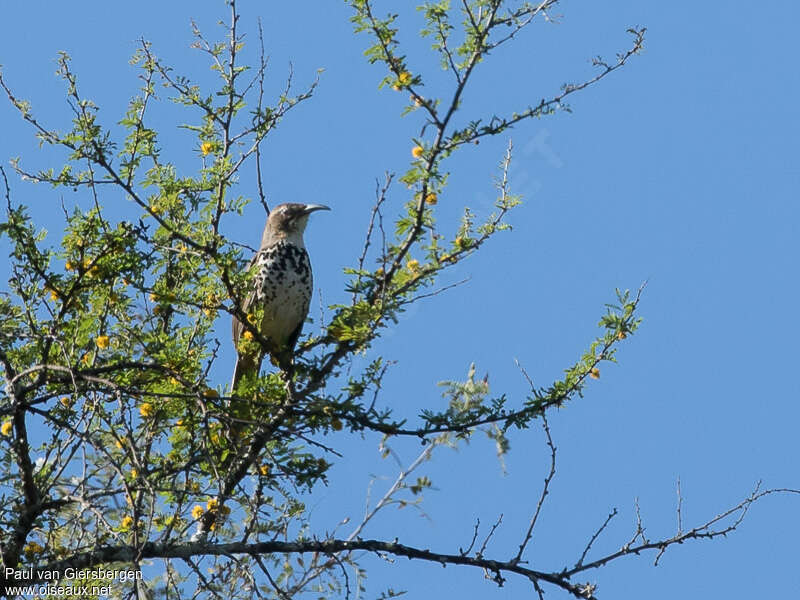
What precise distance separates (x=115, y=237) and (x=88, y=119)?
23.5 inches

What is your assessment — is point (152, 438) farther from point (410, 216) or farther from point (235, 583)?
point (410, 216)

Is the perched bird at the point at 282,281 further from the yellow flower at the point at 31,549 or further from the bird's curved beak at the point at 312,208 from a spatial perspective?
the yellow flower at the point at 31,549

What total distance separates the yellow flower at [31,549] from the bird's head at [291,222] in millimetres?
2371

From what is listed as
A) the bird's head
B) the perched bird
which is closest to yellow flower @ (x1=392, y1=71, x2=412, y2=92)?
the perched bird

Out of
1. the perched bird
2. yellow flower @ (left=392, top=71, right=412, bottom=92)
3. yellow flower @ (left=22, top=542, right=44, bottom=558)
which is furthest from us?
the perched bird

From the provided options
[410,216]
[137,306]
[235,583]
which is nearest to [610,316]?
[410,216]

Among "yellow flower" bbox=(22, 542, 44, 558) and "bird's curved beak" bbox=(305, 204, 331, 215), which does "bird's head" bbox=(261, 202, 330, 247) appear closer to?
"bird's curved beak" bbox=(305, 204, 331, 215)

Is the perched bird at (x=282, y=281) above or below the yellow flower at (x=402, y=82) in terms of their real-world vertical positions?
above

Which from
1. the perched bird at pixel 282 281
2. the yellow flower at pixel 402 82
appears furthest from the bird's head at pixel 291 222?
the yellow flower at pixel 402 82

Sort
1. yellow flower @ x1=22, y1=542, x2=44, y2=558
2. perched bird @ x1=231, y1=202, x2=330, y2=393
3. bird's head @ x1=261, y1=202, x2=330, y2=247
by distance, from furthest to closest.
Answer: bird's head @ x1=261, y1=202, x2=330, y2=247 → perched bird @ x1=231, y1=202, x2=330, y2=393 → yellow flower @ x1=22, y1=542, x2=44, y2=558

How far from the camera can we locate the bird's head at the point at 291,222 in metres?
6.81

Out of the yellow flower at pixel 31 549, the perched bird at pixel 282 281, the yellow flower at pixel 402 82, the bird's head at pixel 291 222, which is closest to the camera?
the yellow flower at pixel 402 82

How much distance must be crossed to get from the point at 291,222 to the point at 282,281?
44 cm

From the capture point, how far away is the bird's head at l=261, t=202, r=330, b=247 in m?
6.81
